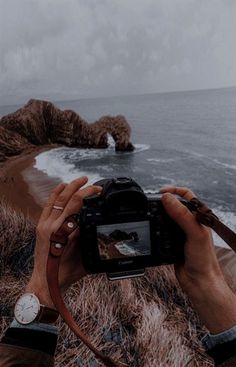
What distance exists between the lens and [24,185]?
38.9 feet

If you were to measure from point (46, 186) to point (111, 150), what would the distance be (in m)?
8.94

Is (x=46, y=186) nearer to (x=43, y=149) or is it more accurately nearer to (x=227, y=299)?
(x=43, y=149)

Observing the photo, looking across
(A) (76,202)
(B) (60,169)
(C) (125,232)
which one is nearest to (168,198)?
(C) (125,232)

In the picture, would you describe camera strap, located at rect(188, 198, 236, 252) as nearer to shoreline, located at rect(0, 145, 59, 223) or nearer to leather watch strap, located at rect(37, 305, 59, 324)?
leather watch strap, located at rect(37, 305, 59, 324)

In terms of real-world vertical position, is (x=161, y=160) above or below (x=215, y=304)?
below

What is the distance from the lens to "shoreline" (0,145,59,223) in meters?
9.61

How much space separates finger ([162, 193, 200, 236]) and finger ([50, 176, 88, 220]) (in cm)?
30

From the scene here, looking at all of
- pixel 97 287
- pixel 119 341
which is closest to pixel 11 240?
pixel 97 287

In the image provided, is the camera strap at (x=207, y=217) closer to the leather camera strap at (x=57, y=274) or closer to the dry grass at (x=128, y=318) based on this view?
the leather camera strap at (x=57, y=274)

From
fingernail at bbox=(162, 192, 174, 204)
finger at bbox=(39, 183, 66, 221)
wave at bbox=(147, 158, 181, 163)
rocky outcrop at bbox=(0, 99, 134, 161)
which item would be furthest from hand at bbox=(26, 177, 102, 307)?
rocky outcrop at bbox=(0, 99, 134, 161)

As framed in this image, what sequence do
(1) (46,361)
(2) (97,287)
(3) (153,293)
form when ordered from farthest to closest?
(3) (153,293), (2) (97,287), (1) (46,361)

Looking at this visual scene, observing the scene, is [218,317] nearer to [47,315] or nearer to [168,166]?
[47,315]

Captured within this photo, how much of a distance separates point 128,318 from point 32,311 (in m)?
1.50

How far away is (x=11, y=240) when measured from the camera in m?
3.62
